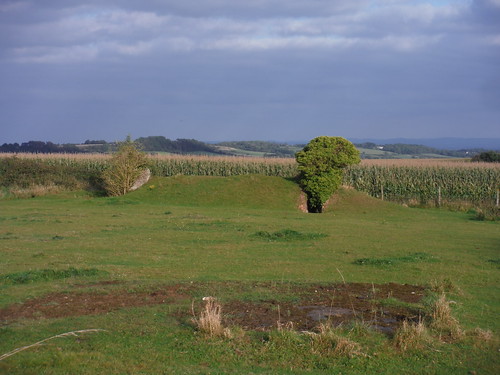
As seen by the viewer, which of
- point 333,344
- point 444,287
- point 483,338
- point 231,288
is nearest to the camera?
point 333,344

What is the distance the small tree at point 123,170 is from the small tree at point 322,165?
10600 millimetres

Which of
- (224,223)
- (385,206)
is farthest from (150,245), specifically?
(385,206)

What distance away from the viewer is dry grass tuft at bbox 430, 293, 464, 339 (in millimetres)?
8070

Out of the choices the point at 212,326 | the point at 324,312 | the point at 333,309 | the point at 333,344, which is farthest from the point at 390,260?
the point at 212,326

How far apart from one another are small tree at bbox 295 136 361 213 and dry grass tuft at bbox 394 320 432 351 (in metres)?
22.7

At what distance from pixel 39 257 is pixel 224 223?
865 cm

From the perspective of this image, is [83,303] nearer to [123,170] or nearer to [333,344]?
[333,344]

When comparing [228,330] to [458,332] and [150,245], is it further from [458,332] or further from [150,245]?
[150,245]

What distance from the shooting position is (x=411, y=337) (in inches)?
300

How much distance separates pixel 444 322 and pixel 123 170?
93.9 ft

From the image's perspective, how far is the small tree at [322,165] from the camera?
100ft

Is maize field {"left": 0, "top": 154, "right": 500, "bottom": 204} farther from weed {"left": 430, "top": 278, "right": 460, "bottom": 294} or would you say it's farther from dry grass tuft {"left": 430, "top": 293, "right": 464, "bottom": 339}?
dry grass tuft {"left": 430, "top": 293, "right": 464, "bottom": 339}

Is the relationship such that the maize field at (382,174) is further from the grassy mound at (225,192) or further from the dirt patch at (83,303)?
the dirt patch at (83,303)

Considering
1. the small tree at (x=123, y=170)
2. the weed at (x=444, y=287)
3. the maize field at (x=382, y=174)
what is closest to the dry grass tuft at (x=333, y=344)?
the weed at (x=444, y=287)
